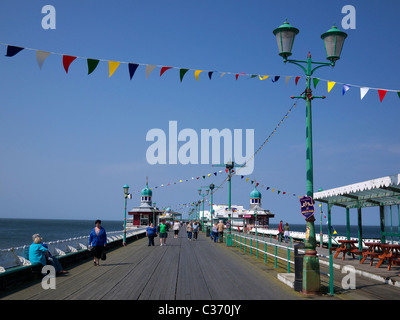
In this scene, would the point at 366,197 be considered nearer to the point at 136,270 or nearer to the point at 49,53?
the point at 136,270

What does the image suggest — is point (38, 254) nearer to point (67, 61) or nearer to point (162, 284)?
point (162, 284)

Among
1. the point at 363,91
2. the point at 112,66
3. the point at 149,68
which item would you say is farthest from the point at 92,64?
the point at 363,91

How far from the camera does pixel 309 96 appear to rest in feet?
32.0

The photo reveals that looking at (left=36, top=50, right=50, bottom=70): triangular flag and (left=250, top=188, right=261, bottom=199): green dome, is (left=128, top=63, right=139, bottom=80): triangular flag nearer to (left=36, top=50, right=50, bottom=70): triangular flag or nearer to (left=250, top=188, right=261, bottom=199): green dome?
(left=36, top=50, right=50, bottom=70): triangular flag

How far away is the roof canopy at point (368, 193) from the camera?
1044 cm

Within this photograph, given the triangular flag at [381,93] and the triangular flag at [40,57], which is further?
the triangular flag at [381,93]

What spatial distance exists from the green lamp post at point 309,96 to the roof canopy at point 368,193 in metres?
2.38

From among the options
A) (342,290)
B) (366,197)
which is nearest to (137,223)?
(366,197)

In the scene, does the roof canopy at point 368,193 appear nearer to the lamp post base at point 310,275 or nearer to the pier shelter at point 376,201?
the pier shelter at point 376,201

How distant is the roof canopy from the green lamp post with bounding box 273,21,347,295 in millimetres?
2381

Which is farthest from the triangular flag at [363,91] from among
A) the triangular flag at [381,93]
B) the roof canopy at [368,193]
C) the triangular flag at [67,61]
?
the triangular flag at [67,61]
